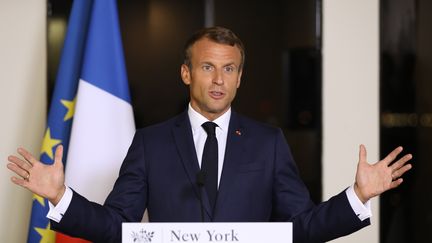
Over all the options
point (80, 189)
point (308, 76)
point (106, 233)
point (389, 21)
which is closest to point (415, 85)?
point (389, 21)

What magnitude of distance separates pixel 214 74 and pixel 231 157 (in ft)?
0.97

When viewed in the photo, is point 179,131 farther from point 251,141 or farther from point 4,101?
point 4,101

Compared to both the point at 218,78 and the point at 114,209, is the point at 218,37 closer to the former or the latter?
the point at 218,78

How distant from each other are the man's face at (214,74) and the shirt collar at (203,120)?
4 cm

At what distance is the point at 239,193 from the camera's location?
2.19 meters

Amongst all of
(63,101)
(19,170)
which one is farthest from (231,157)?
(63,101)

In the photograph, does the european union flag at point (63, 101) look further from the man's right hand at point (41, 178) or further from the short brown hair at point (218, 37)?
the man's right hand at point (41, 178)

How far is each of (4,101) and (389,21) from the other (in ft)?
7.31

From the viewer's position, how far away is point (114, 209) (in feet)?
7.07

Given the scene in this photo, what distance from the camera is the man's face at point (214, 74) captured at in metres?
2.19

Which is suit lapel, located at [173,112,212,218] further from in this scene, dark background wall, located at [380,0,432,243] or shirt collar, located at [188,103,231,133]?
dark background wall, located at [380,0,432,243]

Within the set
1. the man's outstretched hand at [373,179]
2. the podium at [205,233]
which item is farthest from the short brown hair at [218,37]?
the podium at [205,233]

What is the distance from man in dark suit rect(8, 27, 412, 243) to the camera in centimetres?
210

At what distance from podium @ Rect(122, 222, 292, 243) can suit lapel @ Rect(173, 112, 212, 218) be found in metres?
→ 0.42
